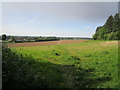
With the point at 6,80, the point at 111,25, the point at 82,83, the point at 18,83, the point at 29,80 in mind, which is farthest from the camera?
the point at 111,25

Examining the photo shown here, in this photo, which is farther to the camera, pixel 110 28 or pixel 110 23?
pixel 110 28

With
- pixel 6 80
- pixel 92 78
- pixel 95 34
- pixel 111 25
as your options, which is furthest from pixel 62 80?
pixel 95 34

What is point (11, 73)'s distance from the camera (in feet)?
17.0

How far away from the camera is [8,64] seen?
554 cm

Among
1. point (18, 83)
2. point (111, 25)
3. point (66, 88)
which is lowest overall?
point (66, 88)

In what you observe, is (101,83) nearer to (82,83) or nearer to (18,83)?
(82,83)

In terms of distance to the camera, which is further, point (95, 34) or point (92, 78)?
point (95, 34)

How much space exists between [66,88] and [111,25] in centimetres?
8813

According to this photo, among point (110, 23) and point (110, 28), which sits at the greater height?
point (110, 23)

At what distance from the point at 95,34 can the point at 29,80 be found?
328ft

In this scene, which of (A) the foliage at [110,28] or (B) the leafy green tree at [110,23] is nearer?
(A) the foliage at [110,28]

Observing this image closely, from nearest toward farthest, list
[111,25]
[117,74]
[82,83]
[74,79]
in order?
[82,83] < [74,79] < [117,74] < [111,25]

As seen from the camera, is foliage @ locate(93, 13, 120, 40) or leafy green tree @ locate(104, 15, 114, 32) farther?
leafy green tree @ locate(104, 15, 114, 32)

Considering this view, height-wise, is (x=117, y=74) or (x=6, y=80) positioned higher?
(x=6, y=80)
